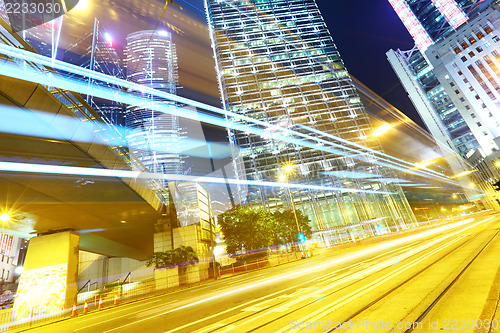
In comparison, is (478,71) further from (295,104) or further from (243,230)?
(243,230)

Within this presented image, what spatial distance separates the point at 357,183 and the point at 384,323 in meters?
52.4

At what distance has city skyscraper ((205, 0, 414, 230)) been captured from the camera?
49938 millimetres

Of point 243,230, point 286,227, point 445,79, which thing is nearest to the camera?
point 243,230

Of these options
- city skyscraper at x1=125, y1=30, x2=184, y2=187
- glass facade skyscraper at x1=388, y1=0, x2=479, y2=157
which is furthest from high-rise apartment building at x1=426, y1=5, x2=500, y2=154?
city skyscraper at x1=125, y1=30, x2=184, y2=187

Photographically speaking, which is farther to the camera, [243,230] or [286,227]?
[286,227]

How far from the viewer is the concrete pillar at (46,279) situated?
1423cm

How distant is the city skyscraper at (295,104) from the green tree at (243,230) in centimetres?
1692

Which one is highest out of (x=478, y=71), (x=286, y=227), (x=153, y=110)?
(x=153, y=110)

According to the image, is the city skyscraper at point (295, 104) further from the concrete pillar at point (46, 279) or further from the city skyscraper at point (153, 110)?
the city skyscraper at point (153, 110)

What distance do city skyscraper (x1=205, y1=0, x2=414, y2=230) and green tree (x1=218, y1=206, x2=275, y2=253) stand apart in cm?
1692

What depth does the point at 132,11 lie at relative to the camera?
32031 mm

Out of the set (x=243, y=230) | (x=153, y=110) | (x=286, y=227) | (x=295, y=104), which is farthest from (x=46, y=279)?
(x=153, y=110)

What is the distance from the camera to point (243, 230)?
90.2ft

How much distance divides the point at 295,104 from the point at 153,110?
97.4 meters
